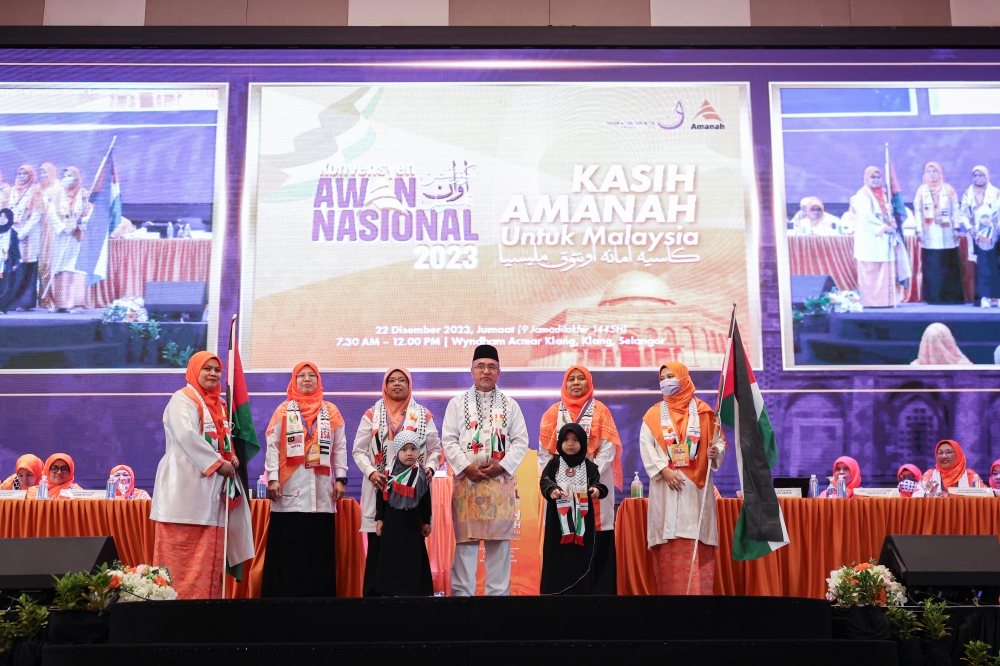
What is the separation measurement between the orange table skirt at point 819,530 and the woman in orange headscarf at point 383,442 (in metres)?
1.15

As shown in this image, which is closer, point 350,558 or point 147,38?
point 350,558

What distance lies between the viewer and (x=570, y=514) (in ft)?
15.0

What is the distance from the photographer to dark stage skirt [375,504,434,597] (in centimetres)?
442

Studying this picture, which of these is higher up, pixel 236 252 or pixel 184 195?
pixel 184 195

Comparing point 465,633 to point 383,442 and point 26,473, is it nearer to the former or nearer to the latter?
point 383,442

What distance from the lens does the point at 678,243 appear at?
673 cm

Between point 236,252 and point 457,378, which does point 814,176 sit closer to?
point 457,378

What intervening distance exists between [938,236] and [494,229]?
3.18 metres

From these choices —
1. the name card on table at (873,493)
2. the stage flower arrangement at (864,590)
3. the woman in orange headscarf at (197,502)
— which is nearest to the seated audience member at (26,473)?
the woman in orange headscarf at (197,502)

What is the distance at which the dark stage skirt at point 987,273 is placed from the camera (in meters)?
6.72

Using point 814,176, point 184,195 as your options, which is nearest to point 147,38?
point 184,195

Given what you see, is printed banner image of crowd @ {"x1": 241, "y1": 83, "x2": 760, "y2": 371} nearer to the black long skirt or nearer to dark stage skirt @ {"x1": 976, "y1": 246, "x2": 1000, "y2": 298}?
dark stage skirt @ {"x1": 976, "y1": 246, "x2": 1000, "y2": 298}

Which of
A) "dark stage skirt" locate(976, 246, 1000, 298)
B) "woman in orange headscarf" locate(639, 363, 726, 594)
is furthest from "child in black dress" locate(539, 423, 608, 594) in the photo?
"dark stage skirt" locate(976, 246, 1000, 298)

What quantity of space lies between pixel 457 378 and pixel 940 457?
3.23m
